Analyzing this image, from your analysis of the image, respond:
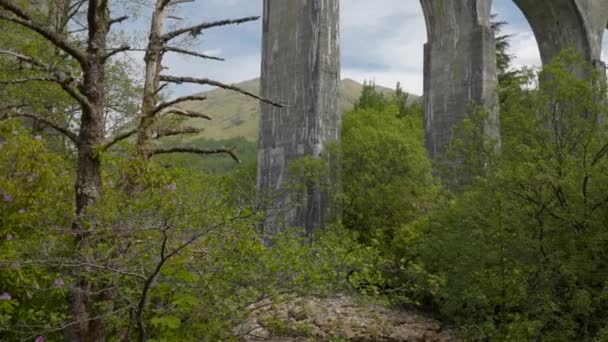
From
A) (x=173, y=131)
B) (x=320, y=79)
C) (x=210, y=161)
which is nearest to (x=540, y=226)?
(x=173, y=131)

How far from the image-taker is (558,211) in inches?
278

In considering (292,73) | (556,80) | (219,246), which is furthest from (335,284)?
(292,73)

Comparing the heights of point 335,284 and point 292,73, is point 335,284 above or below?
below

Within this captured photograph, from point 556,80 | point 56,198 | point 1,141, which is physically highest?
point 556,80

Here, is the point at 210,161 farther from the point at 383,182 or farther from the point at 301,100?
the point at 383,182

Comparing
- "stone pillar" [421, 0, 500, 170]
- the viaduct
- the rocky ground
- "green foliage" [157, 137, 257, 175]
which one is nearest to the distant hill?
"green foliage" [157, 137, 257, 175]

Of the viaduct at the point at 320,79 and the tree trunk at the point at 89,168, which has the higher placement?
the viaduct at the point at 320,79

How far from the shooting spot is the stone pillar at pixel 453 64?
13508 mm

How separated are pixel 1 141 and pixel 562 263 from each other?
623cm

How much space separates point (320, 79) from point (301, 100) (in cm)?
58

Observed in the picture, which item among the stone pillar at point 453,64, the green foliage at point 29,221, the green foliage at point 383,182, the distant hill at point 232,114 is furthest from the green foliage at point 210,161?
the distant hill at point 232,114

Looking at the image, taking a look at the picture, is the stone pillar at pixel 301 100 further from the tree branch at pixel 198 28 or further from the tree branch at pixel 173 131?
the tree branch at pixel 198 28

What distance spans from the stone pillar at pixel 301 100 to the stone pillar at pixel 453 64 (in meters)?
3.35

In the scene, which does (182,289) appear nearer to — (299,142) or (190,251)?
(190,251)
